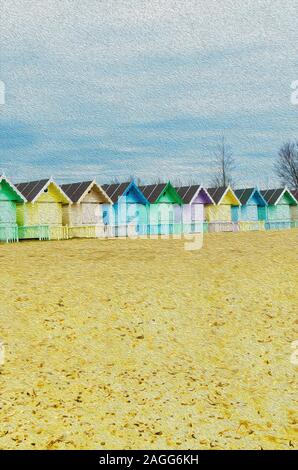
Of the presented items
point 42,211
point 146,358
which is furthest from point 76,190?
point 146,358

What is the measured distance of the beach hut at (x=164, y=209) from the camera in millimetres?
44562

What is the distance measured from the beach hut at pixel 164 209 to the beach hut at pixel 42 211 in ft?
25.0

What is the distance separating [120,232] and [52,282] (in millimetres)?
25800

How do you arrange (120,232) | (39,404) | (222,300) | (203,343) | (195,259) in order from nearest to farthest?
(39,404) < (203,343) < (222,300) < (195,259) < (120,232)

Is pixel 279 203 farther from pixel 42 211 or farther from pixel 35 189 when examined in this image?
pixel 35 189

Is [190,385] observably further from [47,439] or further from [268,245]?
[268,245]

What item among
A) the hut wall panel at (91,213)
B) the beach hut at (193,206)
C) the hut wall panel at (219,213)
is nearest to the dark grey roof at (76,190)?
the hut wall panel at (91,213)

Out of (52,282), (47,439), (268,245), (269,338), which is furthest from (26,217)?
(47,439)

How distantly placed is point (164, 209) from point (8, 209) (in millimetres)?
14006

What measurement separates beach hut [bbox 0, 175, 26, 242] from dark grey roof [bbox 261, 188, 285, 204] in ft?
88.8

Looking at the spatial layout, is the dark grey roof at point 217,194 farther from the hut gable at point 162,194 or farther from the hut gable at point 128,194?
the hut gable at point 128,194

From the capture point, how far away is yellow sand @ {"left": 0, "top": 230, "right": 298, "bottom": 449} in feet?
27.4

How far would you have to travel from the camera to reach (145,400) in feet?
30.1

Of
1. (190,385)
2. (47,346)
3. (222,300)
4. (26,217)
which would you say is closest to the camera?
(190,385)
